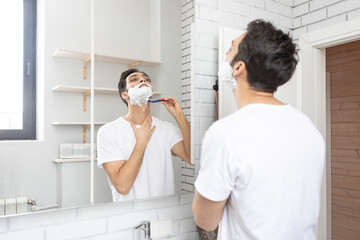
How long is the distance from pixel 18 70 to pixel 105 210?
64cm

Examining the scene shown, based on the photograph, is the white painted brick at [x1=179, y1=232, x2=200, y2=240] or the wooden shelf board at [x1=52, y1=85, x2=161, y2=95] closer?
the wooden shelf board at [x1=52, y1=85, x2=161, y2=95]

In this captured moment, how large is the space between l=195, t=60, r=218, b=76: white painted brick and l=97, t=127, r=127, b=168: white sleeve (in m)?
0.54

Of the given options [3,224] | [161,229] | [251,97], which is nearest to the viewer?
[251,97]

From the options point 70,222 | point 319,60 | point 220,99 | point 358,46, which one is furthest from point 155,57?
point 358,46

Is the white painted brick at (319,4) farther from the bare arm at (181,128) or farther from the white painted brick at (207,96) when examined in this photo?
the bare arm at (181,128)

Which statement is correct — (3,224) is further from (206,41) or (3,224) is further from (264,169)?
(206,41)

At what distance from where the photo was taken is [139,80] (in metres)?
1.30

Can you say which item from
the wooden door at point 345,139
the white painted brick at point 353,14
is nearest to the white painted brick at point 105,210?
the white painted brick at point 353,14

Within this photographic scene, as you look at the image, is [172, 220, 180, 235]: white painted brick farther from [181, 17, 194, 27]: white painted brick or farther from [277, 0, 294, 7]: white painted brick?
[277, 0, 294, 7]: white painted brick

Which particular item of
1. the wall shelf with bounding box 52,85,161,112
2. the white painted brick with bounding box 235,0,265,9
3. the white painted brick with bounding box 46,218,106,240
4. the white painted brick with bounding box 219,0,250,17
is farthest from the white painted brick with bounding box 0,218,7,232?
the white painted brick with bounding box 235,0,265,9

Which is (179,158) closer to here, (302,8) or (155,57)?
(155,57)

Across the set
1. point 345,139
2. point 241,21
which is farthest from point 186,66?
point 345,139

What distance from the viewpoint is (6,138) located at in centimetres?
108

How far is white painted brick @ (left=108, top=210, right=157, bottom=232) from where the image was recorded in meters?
1.31
